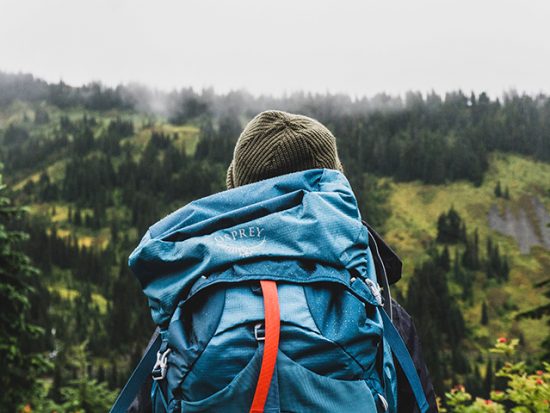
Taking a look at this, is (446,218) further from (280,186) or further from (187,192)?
(280,186)

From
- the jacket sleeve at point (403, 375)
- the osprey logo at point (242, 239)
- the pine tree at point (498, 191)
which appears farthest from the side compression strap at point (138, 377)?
the pine tree at point (498, 191)

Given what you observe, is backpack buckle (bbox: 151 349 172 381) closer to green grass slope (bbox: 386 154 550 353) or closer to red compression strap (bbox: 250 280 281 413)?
red compression strap (bbox: 250 280 281 413)

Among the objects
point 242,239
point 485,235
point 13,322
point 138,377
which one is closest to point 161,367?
point 138,377

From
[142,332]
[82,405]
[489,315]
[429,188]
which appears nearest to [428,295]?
[489,315]

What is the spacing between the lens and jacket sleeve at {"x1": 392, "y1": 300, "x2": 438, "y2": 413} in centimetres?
215

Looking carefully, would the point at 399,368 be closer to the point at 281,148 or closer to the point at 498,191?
the point at 281,148

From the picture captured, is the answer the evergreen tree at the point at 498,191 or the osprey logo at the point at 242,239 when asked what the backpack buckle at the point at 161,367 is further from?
the evergreen tree at the point at 498,191

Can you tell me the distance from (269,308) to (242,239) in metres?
0.31

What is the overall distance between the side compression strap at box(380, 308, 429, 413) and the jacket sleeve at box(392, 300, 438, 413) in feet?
0.23

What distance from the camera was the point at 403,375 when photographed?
2.13 meters

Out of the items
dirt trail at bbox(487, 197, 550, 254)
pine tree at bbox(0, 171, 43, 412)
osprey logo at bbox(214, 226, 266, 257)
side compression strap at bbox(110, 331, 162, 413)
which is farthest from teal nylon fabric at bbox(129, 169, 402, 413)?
dirt trail at bbox(487, 197, 550, 254)

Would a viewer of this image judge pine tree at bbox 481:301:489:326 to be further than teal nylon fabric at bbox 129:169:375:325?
Yes

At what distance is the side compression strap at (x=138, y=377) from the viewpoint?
206cm

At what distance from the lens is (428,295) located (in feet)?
409
